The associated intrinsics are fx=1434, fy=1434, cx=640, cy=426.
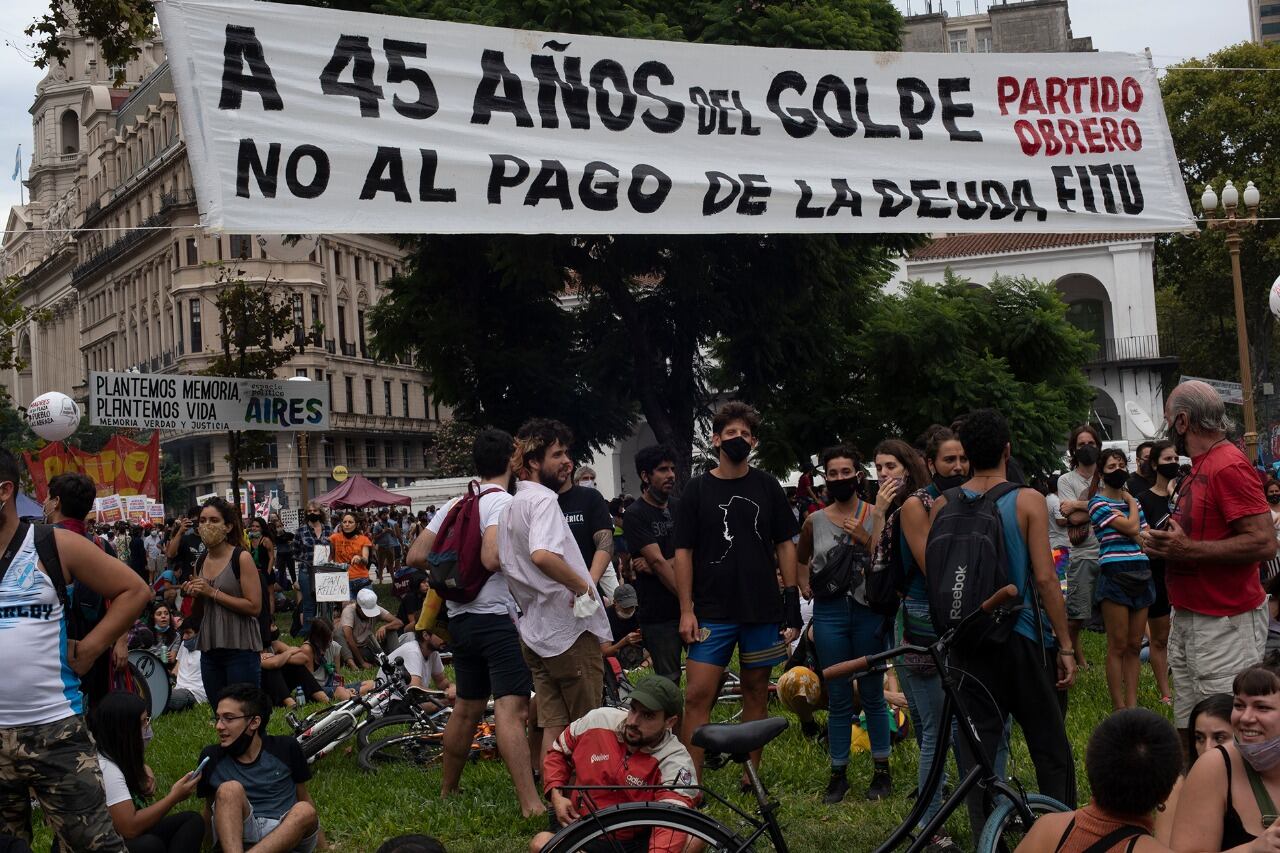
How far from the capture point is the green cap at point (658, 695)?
17.7ft

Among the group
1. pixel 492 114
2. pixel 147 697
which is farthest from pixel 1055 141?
pixel 147 697

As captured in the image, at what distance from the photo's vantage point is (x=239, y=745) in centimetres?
678

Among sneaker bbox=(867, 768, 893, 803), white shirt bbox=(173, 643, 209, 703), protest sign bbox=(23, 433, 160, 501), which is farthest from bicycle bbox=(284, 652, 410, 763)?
protest sign bbox=(23, 433, 160, 501)

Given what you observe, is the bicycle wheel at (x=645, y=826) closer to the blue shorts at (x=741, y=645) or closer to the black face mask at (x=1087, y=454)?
the blue shorts at (x=741, y=645)

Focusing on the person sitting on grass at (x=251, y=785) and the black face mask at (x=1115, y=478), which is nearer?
the person sitting on grass at (x=251, y=785)

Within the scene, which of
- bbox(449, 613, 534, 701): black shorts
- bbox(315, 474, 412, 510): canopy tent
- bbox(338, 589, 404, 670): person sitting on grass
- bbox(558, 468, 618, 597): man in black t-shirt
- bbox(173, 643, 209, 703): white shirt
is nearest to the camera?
bbox(449, 613, 534, 701): black shorts

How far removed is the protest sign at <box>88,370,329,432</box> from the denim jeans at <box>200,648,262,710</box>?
17.2 feet

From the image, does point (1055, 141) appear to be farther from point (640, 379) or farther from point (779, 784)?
point (640, 379)

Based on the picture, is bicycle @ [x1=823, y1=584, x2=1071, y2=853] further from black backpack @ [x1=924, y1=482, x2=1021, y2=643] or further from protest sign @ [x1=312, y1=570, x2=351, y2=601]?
protest sign @ [x1=312, y1=570, x2=351, y2=601]

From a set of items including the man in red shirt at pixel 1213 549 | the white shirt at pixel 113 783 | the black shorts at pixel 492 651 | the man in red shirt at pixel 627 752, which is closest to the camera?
the man in red shirt at pixel 627 752

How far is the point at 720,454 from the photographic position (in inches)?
283

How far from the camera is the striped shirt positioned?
863cm

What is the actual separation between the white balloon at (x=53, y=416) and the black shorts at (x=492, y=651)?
9570 millimetres

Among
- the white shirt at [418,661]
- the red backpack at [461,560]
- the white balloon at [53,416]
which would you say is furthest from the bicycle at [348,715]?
the white balloon at [53,416]
